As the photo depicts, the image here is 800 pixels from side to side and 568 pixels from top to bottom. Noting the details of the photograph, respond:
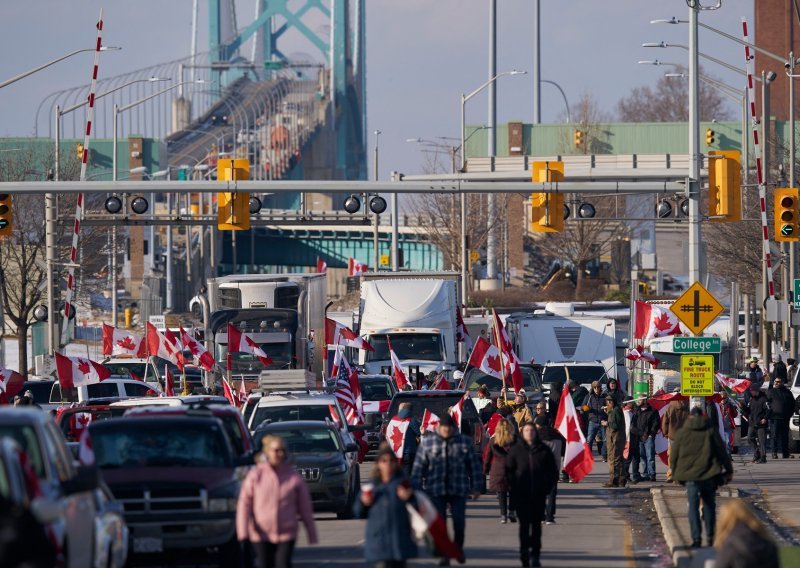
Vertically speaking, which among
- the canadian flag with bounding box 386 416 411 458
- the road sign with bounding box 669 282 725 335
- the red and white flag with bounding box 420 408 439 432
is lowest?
the canadian flag with bounding box 386 416 411 458

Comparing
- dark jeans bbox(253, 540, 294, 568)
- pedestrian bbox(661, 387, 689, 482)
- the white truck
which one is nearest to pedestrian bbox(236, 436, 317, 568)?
dark jeans bbox(253, 540, 294, 568)

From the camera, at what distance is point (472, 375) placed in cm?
3819

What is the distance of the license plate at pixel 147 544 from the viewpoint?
15719 millimetres

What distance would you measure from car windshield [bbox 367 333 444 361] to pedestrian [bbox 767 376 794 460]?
444 inches

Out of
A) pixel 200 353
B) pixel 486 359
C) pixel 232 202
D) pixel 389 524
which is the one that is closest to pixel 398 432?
pixel 486 359

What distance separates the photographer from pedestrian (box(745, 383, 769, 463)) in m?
30.6

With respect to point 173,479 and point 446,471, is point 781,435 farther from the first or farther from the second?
point 173,479

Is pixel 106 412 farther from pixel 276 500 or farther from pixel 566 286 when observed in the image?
pixel 566 286

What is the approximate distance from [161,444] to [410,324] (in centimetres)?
2594

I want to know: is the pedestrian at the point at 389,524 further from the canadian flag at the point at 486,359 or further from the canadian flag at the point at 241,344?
the canadian flag at the point at 241,344

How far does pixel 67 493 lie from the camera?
12.1m

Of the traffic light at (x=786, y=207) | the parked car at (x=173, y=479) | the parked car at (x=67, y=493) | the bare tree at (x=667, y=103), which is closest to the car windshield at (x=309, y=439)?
the parked car at (x=173, y=479)

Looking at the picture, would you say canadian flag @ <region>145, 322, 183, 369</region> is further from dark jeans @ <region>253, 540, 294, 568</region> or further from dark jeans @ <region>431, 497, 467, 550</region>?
dark jeans @ <region>253, 540, 294, 568</region>

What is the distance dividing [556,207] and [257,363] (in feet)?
47.4
